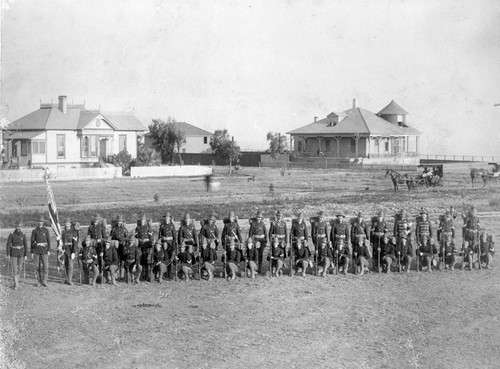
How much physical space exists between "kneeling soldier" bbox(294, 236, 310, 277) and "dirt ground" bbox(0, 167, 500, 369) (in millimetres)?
369

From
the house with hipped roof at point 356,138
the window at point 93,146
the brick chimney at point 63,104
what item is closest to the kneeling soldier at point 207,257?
the window at point 93,146

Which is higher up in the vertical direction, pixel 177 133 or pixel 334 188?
pixel 177 133

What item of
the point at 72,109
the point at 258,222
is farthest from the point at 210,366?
the point at 72,109

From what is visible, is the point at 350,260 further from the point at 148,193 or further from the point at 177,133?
the point at 177,133

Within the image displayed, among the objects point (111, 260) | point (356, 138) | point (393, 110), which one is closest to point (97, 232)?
point (111, 260)

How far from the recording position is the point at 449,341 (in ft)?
36.6

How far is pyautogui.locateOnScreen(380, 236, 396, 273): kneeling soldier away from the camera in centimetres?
1692

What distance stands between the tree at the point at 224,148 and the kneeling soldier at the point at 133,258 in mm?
54457

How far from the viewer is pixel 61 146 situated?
2012 inches

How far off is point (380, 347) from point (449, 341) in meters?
1.27

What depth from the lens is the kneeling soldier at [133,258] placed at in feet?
51.0

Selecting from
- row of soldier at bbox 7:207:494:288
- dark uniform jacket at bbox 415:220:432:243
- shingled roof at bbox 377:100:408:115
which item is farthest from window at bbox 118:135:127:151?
dark uniform jacket at bbox 415:220:432:243

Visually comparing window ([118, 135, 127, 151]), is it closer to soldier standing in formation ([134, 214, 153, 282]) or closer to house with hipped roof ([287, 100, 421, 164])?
house with hipped roof ([287, 100, 421, 164])

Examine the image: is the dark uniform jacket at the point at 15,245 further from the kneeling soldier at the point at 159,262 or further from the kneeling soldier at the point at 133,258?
the kneeling soldier at the point at 159,262
